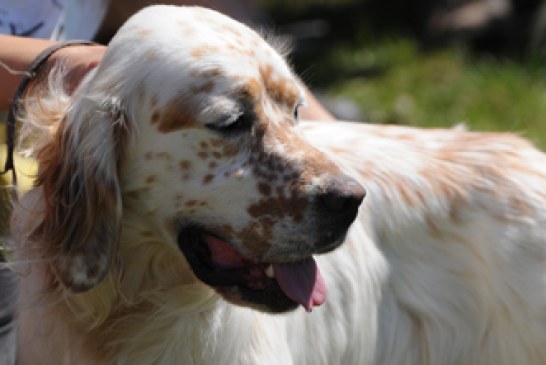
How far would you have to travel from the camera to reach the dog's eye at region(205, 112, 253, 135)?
3070 millimetres

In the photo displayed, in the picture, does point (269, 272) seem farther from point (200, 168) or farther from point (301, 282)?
point (200, 168)

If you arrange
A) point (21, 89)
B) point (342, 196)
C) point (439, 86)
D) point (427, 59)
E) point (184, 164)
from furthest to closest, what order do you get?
point (427, 59) < point (439, 86) < point (21, 89) < point (184, 164) < point (342, 196)

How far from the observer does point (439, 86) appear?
7965 mm

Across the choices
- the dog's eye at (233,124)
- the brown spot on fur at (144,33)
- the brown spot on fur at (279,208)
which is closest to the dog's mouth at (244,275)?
the brown spot on fur at (279,208)

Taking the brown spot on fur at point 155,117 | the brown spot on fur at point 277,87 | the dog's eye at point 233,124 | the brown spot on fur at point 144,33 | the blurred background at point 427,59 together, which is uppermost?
the brown spot on fur at point 144,33

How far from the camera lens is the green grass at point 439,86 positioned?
23.9ft

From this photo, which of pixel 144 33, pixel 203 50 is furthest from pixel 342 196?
pixel 144 33

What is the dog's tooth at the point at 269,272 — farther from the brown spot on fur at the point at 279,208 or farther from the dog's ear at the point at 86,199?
the dog's ear at the point at 86,199

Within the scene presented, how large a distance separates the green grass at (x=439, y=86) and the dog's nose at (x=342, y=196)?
12.3ft

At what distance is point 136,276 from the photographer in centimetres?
335

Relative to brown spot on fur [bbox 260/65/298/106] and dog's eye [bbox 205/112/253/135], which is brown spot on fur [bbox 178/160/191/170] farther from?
brown spot on fur [bbox 260/65/298/106]

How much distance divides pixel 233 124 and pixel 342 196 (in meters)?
0.36

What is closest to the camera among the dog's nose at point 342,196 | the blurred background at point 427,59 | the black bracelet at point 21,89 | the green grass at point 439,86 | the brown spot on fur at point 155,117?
the dog's nose at point 342,196

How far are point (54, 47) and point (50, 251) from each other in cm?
68
